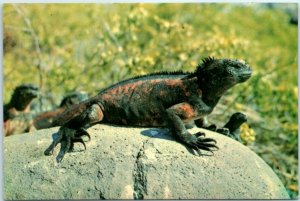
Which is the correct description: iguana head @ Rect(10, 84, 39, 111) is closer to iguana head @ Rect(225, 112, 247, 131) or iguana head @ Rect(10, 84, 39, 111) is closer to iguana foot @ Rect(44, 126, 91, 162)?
iguana foot @ Rect(44, 126, 91, 162)

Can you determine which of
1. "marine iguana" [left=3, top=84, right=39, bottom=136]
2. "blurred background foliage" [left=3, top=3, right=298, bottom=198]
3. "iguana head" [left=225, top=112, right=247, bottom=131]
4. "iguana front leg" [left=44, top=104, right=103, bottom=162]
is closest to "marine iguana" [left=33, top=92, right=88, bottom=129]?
"marine iguana" [left=3, top=84, right=39, bottom=136]

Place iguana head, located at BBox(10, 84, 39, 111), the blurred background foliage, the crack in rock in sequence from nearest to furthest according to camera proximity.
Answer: the crack in rock < iguana head, located at BBox(10, 84, 39, 111) < the blurred background foliage

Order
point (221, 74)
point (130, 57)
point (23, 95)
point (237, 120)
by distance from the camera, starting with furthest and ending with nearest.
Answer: point (130, 57)
point (23, 95)
point (237, 120)
point (221, 74)

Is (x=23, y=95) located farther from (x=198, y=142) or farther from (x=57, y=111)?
(x=198, y=142)

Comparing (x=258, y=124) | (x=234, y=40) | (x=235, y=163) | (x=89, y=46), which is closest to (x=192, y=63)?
(x=234, y=40)

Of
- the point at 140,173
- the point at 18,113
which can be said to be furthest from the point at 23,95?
the point at 140,173

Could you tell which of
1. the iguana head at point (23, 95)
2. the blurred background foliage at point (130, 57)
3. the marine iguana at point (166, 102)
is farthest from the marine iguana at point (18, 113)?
the marine iguana at point (166, 102)
